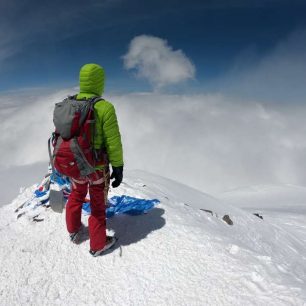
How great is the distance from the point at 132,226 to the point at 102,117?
235 cm

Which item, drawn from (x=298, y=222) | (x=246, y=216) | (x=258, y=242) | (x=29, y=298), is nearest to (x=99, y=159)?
(x=29, y=298)

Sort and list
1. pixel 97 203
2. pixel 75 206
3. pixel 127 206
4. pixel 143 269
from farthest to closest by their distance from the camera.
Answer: pixel 127 206
pixel 75 206
pixel 97 203
pixel 143 269

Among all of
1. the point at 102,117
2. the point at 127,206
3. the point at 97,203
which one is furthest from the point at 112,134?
the point at 127,206

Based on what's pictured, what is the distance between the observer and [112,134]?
4508 millimetres

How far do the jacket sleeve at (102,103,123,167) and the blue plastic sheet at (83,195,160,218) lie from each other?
208 centimetres

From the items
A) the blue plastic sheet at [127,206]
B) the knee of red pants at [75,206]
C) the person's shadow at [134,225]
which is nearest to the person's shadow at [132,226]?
the person's shadow at [134,225]

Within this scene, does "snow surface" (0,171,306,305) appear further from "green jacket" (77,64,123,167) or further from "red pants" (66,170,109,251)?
"green jacket" (77,64,123,167)

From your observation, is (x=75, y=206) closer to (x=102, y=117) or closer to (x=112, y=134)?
(x=112, y=134)

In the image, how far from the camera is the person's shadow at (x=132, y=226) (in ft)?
18.0

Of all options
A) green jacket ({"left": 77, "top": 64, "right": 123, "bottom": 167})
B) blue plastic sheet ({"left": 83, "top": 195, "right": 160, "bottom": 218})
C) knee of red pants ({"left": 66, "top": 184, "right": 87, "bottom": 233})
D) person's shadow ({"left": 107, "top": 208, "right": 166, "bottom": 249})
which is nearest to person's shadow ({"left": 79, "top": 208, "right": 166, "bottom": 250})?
person's shadow ({"left": 107, "top": 208, "right": 166, "bottom": 249})

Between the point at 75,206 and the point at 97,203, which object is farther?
the point at 75,206

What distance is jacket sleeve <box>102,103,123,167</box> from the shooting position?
4465mm

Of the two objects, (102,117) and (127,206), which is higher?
(102,117)

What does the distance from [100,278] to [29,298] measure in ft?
3.21
